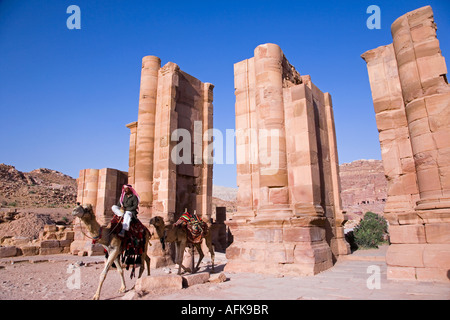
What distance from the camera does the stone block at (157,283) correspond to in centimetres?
575

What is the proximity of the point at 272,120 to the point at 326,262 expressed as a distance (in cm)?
455

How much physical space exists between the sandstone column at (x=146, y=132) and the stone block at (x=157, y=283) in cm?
705

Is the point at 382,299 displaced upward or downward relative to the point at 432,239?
downward

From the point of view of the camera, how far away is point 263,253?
8.34 metres

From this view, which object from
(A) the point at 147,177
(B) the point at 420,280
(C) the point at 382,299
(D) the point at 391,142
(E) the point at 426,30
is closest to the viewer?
(C) the point at 382,299

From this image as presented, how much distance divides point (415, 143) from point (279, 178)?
3.72m

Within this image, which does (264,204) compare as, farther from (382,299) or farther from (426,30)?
(426,30)

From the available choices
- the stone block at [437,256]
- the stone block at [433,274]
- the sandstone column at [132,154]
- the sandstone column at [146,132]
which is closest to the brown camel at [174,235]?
the sandstone column at [146,132]

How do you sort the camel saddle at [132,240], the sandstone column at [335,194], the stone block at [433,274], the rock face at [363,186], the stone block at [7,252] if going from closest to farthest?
the stone block at [433,274], the camel saddle at [132,240], the sandstone column at [335,194], the stone block at [7,252], the rock face at [363,186]

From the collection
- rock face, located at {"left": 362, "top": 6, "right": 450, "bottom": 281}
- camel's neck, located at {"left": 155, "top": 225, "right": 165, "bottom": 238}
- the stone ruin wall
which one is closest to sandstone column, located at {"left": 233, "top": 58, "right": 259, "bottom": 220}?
camel's neck, located at {"left": 155, "top": 225, "right": 165, "bottom": 238}

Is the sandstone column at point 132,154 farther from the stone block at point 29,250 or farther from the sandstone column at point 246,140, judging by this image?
the sandstone column at point 246,140

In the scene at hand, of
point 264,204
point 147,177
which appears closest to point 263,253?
Answer: point 264,204

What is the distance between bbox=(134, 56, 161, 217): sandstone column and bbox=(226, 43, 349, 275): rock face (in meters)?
4.69

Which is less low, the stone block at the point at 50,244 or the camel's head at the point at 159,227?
the camel's head at the point at 159,227
